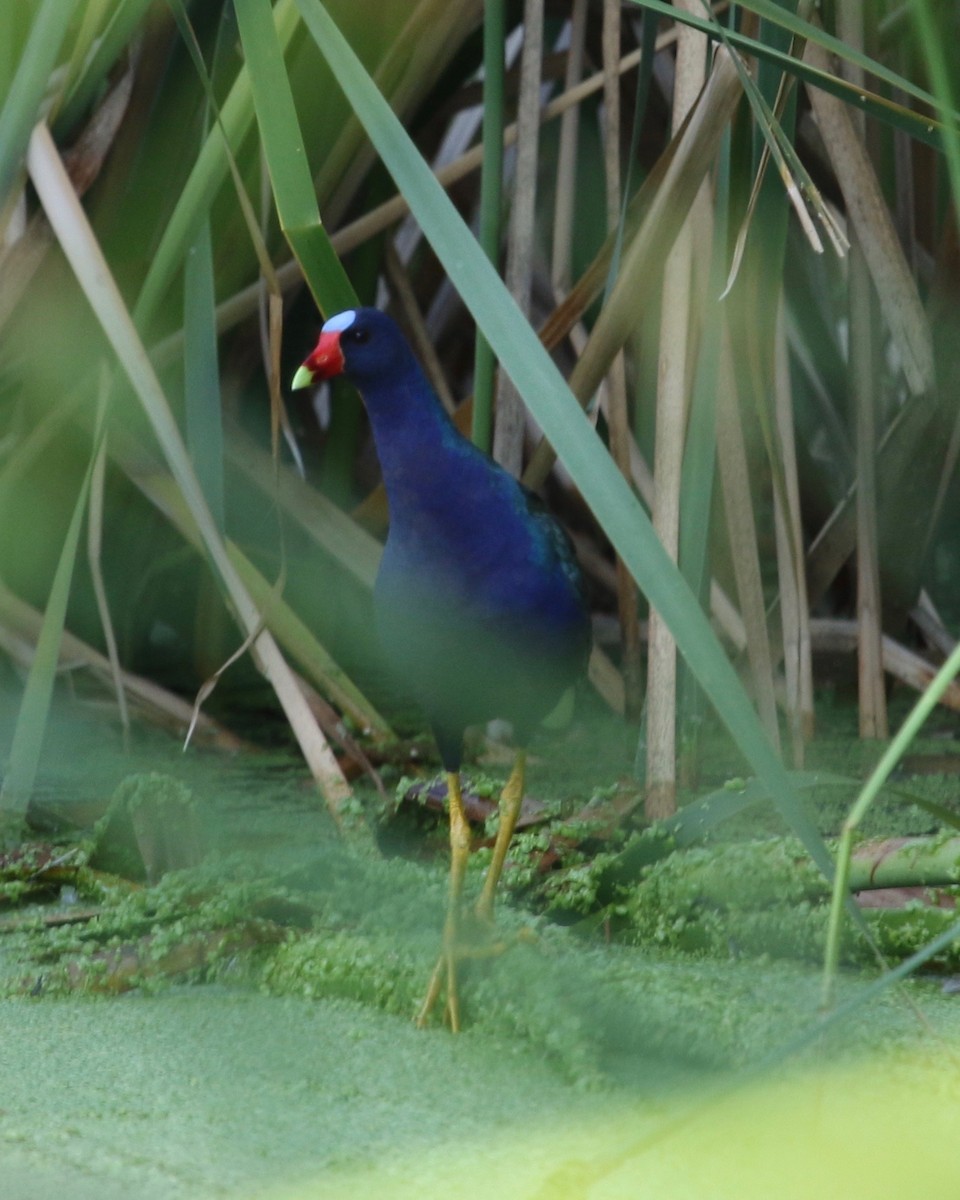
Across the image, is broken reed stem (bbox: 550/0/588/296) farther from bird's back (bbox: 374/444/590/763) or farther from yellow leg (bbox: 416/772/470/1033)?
yellow leg (bbox: 416/772/470/1033)

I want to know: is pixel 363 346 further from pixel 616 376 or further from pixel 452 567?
pixel 616 376

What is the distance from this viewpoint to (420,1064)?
1.14m

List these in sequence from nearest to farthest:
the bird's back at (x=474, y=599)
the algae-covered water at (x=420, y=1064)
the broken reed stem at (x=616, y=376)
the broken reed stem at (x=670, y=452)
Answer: the algae-covered water at (x=420, y=1064) → the bird's back at (x=474, y=599) → the broken reed stem at (x=670, y=452) → the broken reed stem at (x=616, y=376)

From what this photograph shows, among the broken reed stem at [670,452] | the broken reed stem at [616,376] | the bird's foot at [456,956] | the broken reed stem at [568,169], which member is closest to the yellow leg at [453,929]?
the bird's foot at [456,956]

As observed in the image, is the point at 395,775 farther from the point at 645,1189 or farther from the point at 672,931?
the point at 645,1189

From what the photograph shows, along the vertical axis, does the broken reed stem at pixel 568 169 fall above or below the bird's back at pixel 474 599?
above

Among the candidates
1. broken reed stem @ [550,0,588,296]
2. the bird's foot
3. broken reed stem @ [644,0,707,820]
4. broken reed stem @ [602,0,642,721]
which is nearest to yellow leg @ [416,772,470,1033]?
the bird's foot

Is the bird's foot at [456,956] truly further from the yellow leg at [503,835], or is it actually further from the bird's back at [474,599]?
the bird's back at [474,599]

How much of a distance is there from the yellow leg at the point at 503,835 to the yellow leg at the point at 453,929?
3cm

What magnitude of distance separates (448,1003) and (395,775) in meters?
0.81

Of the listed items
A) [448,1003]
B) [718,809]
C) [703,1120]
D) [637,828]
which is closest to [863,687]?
[637,828]

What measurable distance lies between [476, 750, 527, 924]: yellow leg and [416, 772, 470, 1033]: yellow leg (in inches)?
1.0

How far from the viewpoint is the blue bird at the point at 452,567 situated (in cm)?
137

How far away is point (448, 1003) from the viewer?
123 cm
